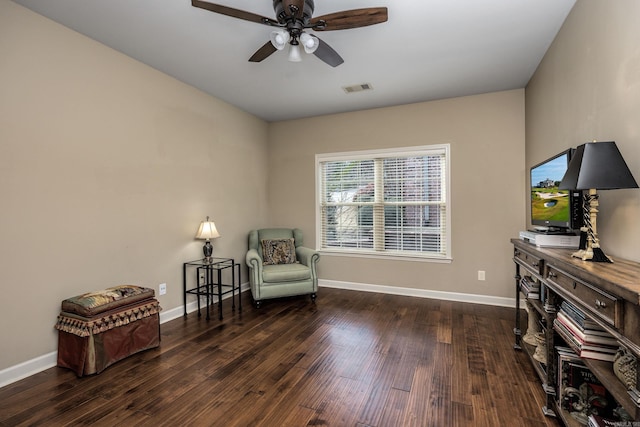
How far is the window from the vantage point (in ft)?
13.9

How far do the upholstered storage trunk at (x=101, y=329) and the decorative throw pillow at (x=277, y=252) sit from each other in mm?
1847

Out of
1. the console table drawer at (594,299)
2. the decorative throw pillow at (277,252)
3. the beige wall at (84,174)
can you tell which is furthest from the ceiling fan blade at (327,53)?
the decorative throw pillow at (277,252)

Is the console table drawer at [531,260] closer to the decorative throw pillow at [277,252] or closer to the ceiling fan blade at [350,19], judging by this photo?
the ceiling fan blade at [350,19]

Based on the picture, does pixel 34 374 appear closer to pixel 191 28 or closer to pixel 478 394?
pixel 191 28

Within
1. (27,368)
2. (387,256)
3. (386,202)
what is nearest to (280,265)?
(387,256)

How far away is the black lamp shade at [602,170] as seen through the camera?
1437 millimetres

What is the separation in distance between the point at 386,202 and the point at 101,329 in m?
3.58

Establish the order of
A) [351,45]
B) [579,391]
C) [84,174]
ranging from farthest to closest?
1. [351,45]
2. [84,174]
3. [579,391]

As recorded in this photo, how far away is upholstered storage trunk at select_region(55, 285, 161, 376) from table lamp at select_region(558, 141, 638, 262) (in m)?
3.14

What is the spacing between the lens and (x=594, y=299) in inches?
50.8

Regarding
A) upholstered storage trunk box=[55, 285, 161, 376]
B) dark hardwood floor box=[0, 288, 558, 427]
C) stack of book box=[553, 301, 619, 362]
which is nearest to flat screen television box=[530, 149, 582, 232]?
stack of book box=[553, 301, 619, 362]

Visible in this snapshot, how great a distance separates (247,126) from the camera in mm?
4746

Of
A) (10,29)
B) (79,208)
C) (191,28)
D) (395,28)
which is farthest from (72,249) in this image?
(395,28)

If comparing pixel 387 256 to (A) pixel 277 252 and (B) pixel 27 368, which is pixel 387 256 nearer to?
(A) pixel 277 252
